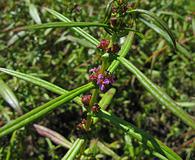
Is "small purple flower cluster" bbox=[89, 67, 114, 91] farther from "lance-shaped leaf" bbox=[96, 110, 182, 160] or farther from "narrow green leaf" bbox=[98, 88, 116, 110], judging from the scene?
"narrow green leaf" bbox=[98, 88, 116, 110]

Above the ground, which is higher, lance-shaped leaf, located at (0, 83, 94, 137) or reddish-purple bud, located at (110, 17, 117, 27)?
reddish-purple bud, located at (110, 17, 117, 27)

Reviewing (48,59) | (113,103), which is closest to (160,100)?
(113,103)

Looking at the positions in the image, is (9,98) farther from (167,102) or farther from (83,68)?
(83,68)

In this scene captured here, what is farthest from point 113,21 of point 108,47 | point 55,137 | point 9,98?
point 55,137

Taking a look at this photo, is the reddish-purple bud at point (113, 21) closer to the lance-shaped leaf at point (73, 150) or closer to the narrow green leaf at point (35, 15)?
the lance-shaped leaf at point (73, 150)

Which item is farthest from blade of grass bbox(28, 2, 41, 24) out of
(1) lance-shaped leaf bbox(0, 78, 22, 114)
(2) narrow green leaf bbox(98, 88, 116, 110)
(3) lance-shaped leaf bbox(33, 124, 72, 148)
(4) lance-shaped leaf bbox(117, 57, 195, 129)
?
(4) lance-shaped leaf bbox(117, 57, 195, 129)

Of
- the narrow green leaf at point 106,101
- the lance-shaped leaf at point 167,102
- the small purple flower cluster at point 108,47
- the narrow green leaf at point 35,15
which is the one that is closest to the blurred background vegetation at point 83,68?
the narrow green leaf at point 35,15

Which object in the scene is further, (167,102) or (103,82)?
(103,82)

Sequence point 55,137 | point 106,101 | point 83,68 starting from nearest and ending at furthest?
1. point 106,101
2. point 55,137
3. point 83,68
